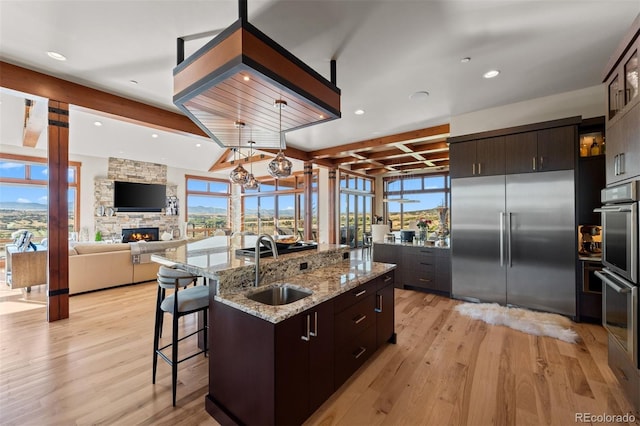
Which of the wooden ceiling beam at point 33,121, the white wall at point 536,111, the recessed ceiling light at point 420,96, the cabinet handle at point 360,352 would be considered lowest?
the cabinet handle at point 360,352

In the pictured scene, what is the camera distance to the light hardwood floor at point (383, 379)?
1831mm

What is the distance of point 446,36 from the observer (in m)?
2.45

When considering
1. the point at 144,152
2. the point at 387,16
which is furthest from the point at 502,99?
the point at 144,152

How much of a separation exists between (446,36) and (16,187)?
10195 mm

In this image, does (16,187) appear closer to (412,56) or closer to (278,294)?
(278,294)

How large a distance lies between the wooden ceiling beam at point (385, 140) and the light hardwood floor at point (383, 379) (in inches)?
134

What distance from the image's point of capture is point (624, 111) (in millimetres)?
1926

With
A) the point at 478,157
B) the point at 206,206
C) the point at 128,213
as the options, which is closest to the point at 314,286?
the point at 478,157

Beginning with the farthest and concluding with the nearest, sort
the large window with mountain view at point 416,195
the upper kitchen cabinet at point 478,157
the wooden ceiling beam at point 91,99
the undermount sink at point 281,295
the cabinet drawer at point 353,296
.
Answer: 1. the large window with mountain view at point 416,195
2. the upper kitchen cabinet at point 478,157
3. the wooden ceiling beam at point 91,99
4. the undermount sink at point 281,295
5. the cabinet drawer at point 353,296

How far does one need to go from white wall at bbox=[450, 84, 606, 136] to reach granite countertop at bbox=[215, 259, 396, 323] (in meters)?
3.11

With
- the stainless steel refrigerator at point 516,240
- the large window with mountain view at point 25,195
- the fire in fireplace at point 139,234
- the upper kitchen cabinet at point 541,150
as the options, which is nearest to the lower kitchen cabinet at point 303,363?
the stainless steel refrigerator at point 516,240

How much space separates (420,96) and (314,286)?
10.3 feet

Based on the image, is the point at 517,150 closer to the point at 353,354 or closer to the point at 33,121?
the point at 353,354

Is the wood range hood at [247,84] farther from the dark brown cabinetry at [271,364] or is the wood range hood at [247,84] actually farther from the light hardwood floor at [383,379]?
the light hardwood floor at [383,379]
